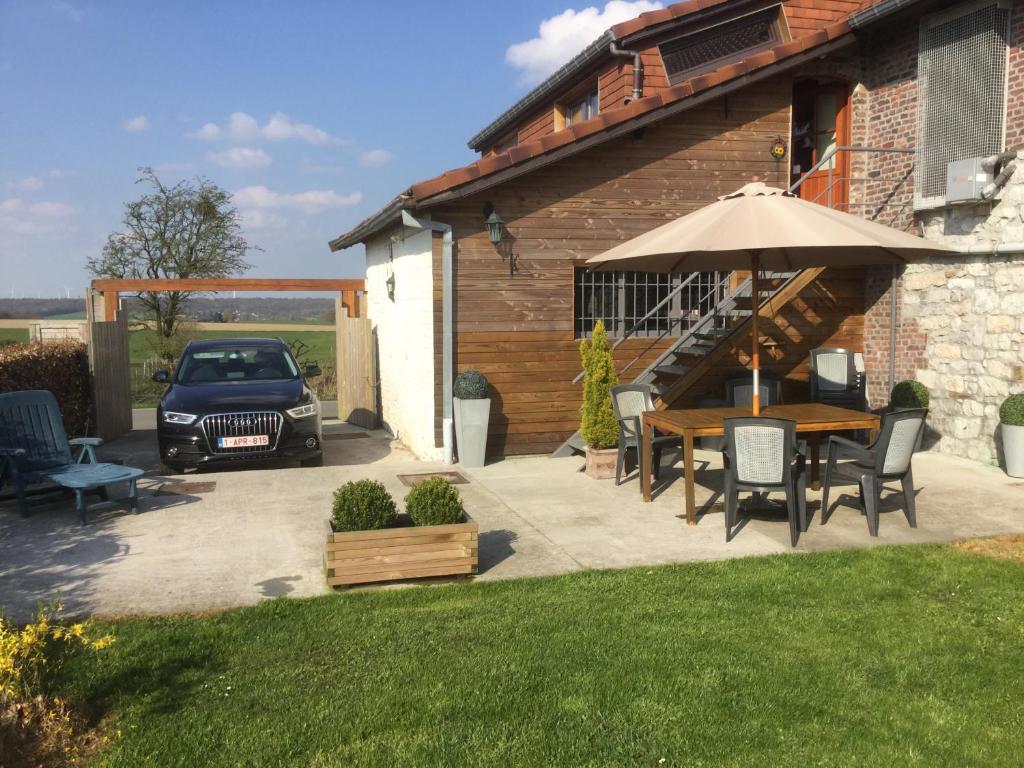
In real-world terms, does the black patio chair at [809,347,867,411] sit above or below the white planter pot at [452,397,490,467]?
above

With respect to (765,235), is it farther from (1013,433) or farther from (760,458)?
(1013,433)

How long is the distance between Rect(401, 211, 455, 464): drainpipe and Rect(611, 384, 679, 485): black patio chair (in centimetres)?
217

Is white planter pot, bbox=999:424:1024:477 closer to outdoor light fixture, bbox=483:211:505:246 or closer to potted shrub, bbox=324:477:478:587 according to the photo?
outdoor light fixture, bbox=483:211:505:246

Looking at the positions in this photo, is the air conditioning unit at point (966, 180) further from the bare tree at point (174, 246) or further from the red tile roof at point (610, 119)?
the bare tree at point (174, 246)

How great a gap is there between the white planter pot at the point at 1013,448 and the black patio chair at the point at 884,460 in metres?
2.73

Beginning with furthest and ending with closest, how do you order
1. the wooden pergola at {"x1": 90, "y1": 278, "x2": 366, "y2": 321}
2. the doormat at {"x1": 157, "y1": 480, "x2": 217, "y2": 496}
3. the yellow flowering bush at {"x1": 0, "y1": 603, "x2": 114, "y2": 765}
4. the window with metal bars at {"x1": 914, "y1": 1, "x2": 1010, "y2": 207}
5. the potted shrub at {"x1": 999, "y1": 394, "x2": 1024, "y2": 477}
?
the wooden pergola at {"x1": 90, "y1": 278, "x2": 366, "y2": 321} < the window with metal bars at {"x1": 914, "y1": 1, "x2": 1010, "y2": 207} < the potted shrub at {"x1": 999, "y1": 394, "x2": 1024, "y2": 477} < the doormat at {"x1": 157, "y1": 480, "x2": 217, "y2": 496} < the yellow flowering bush at {"x1": 0, "y1": 603, "x2": 114, "y2": 765}

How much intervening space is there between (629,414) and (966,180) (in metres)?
4.80

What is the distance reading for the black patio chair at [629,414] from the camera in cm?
886

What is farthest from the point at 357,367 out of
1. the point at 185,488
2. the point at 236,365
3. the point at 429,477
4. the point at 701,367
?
the point at 701,367

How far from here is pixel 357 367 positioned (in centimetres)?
1532

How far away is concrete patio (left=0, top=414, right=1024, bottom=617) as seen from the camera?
5.87 metres

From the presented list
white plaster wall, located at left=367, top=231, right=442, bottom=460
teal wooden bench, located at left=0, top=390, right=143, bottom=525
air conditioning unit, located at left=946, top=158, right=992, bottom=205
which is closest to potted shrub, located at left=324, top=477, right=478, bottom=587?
teal wooden bench, located at left=0, top=390, right=143, bottom=525

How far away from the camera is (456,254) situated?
10.4 metres

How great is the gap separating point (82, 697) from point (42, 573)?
2422 mm
